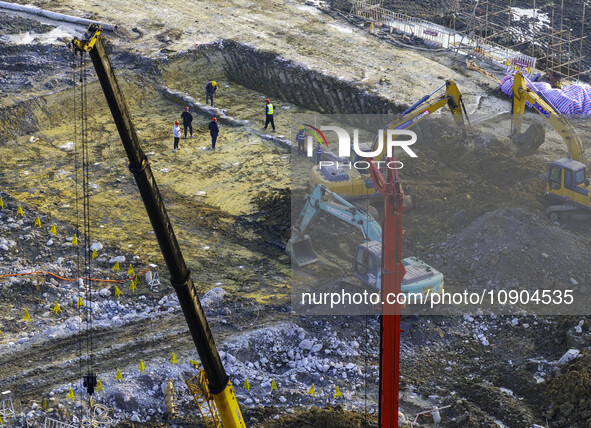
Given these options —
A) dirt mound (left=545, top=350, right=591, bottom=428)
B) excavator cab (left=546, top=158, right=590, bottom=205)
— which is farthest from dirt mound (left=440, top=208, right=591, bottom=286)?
dirt mound (left=545, top=350, right=591, bottom=428)

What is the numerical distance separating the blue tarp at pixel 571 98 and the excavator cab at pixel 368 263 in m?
11.9

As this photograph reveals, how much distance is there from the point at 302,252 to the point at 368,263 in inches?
101

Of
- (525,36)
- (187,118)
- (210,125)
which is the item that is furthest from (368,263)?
(525,36)

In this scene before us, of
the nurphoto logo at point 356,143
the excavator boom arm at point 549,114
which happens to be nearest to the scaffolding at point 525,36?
the excavator boom arm at point 549,114

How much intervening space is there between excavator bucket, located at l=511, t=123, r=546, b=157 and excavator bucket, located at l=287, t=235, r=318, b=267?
323 inches

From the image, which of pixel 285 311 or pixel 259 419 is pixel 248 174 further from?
pixel 259 419

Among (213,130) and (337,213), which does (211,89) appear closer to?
(213,130)

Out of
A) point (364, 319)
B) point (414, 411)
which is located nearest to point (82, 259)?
point (364, 319)

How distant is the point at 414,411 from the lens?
57.6 ft

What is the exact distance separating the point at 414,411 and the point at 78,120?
741 inches

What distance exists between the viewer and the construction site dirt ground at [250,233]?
17.9 m

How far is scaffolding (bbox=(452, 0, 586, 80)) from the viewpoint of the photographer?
33219 mm

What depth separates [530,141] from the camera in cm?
2703

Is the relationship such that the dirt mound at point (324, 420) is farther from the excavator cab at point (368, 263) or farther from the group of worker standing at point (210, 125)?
the group of worker standing at point (210, 125)
